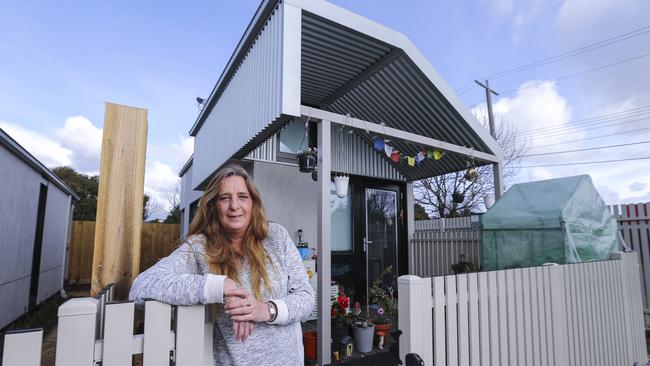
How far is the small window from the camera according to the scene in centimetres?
497

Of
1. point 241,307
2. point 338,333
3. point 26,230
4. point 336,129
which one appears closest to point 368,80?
point 336,129

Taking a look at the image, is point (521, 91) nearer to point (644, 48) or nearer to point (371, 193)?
point (644, 48)

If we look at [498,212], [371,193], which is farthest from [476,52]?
[498,212]

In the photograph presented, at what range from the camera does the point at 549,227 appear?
3.23 m

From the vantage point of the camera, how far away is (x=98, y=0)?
516 cm

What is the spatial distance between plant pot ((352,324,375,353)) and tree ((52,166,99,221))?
14874 mm

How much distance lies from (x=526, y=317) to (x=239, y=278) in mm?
2103

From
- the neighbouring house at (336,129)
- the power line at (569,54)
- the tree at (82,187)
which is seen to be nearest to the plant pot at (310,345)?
the neighbouring house at (336,129)

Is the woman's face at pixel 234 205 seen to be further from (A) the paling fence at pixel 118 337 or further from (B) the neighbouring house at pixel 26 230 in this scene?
(B) the neighbouring house at pixel 26 230

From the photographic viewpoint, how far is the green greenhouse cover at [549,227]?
318 cm

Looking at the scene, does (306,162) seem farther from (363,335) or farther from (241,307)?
(241,307)

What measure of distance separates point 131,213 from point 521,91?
17692mm

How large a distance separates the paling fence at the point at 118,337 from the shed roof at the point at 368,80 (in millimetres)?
2131

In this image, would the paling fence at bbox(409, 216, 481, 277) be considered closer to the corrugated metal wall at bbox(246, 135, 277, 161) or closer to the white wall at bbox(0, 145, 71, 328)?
the corrugated metal wall at bbox(246, 135, 277, 161)
